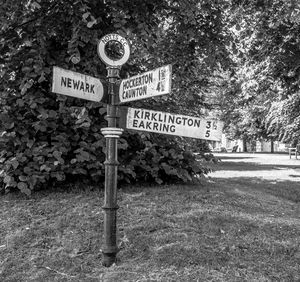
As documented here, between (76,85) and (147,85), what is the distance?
2.16ft

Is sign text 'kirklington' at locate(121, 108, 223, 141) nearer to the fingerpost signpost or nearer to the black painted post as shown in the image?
the fingerpost signpost

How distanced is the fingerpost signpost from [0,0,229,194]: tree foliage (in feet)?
5.27

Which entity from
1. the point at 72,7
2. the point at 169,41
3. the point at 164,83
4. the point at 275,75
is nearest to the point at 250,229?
the point at 164,83

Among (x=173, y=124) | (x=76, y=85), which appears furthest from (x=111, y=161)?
(x=76, y=85)

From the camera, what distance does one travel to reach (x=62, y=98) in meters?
5.50

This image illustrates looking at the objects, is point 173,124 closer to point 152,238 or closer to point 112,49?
point 112,49

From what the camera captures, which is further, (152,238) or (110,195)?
(152,238)

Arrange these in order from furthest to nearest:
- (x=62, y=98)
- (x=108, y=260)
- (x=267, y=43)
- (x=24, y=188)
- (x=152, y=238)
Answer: (x=267, y=43), (x=62, y=98), (x=24, y=188), (x=152, y=238), (x=108, y=260)

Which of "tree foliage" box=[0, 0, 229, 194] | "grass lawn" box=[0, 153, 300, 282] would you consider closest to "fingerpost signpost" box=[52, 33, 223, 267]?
"grass lawn" box=[0, 153, 300, 282]

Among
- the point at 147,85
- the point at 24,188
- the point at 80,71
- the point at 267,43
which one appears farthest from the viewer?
the point at 267,43

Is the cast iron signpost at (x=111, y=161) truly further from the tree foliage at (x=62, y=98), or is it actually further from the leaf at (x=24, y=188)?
the leaf at (x=24, y=188)

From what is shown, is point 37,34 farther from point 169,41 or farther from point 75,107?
point 169,41

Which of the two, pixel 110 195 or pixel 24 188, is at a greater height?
pixel 110 195

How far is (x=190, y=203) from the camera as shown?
5258 mm
